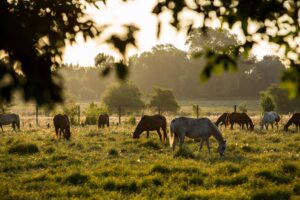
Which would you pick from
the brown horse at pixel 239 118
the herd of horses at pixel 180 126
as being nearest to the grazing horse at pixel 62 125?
the herd of horses at pixel 180 126

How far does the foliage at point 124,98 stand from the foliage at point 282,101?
16.8 meters

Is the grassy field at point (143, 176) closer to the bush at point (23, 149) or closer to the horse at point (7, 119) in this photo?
the bush at point (23, 149)

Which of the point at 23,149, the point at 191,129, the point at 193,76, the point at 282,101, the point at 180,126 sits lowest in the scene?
the point at 23,149

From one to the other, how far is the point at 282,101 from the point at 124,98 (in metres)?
20.3

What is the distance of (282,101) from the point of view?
189 ft

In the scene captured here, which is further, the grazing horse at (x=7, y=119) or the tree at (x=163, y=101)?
the tree at (x=163, y=101)

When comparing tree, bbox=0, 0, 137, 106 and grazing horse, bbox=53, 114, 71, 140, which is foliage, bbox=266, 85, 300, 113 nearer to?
grazing horse, bbox=53, 114, 71, 140

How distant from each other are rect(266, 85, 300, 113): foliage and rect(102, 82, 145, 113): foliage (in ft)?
55.0

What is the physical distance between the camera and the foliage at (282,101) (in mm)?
57062

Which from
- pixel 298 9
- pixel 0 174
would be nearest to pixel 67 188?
pixel 0 174

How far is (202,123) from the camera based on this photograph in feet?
57.4

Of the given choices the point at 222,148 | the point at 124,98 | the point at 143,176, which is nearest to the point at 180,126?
the point at 222,148

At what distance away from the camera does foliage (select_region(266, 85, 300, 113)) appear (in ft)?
187

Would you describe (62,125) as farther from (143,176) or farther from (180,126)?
(143,176)
